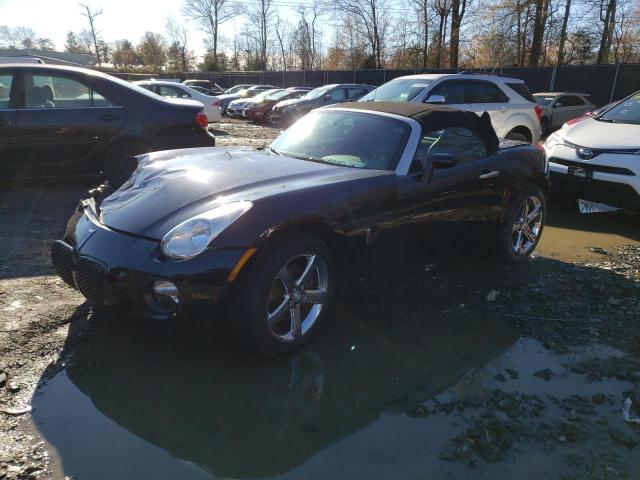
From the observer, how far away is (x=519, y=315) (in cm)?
376

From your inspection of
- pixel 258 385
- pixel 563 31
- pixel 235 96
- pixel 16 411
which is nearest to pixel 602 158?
pixel 258 385

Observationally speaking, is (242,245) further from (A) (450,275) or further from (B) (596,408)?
(A) (450,275)

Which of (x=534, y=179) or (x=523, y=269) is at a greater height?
(x=534, y=179)

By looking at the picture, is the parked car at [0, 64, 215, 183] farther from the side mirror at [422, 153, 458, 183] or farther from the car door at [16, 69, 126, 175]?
the side mirror at [422, 153, 458, 183]

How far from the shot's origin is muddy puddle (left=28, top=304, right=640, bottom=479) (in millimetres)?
2188

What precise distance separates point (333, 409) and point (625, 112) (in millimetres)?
6405

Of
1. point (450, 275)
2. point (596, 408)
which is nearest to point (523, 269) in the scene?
point (450, 275)

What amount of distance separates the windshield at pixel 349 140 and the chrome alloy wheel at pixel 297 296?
0.95 metres

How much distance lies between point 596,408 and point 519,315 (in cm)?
113

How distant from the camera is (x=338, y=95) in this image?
1662 cm

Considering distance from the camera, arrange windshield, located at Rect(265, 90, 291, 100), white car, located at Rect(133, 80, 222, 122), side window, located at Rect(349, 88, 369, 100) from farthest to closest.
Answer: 1. windshield, located at Rect(265, 90, 291, 100)
2. side window, located at Rect(349, 88, 369, 100)
3. white car, located at Rect(133, 80, 222, 122)

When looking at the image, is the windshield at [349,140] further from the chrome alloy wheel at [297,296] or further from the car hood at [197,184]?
the chrome alloy wheel at [297,296]

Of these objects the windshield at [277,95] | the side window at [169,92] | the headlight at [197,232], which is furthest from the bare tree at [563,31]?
the headlight at [197,232]

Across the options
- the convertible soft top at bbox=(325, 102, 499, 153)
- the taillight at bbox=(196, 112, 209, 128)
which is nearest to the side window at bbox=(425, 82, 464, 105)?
the taillight at bbox=(196, 112, 209, 128)
